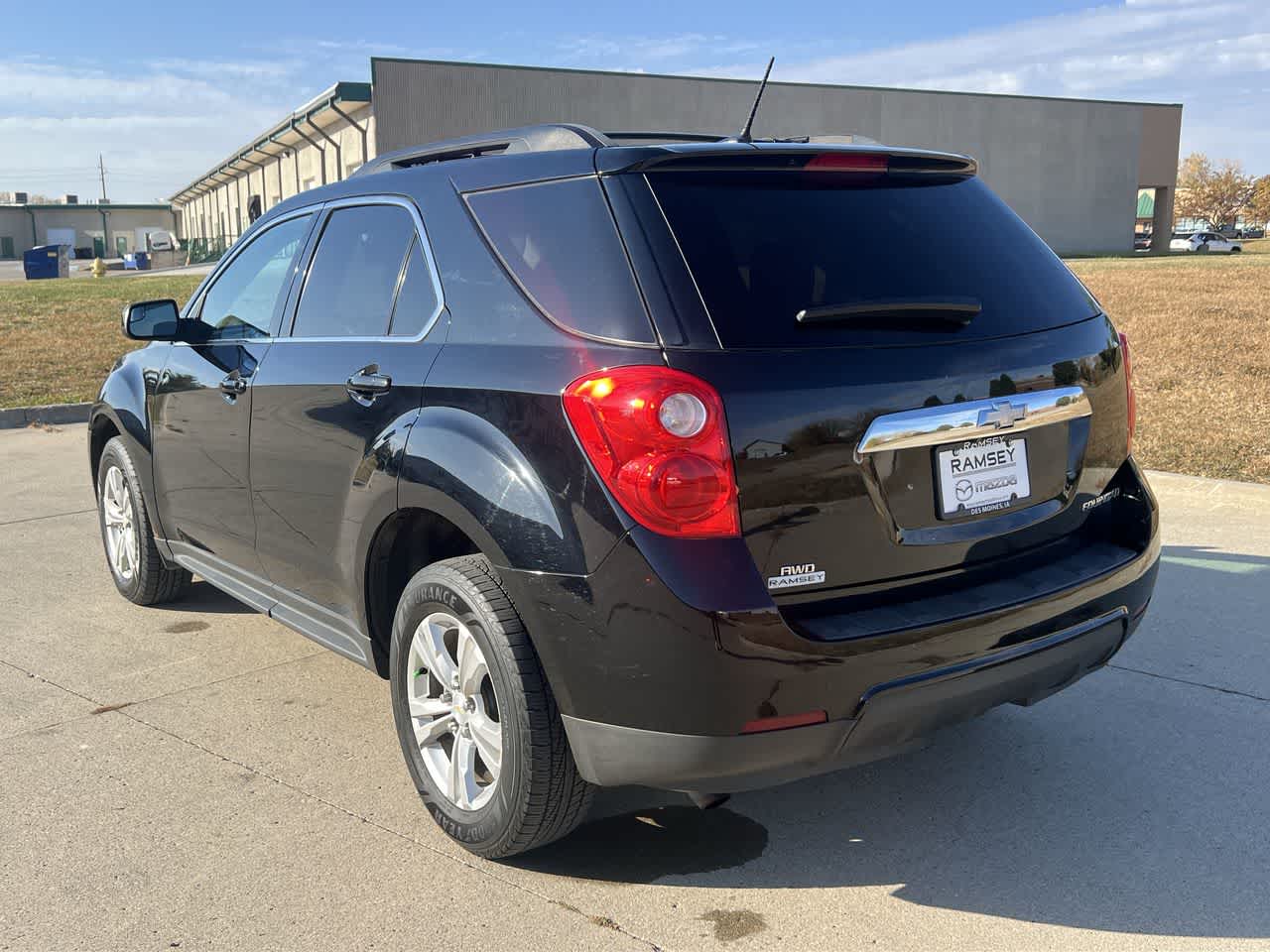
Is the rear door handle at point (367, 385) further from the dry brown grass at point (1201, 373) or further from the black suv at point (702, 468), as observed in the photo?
the dry brown grass at point (1201, 373)

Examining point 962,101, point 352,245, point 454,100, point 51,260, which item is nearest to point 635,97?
point 454,100

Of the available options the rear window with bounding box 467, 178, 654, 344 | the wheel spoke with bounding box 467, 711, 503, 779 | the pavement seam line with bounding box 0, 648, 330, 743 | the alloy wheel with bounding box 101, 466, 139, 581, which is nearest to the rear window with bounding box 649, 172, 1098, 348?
the rear window with bounding box 467, 178, 654, 344

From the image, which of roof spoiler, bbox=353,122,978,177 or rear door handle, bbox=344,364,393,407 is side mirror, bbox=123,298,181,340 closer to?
roof spoiler, bbox=353,122,978,177

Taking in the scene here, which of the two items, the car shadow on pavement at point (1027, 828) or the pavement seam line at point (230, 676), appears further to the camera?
the pavement seam line at point (230, 676)

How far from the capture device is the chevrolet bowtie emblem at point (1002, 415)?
2822 mm

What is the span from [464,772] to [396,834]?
12.5 inches

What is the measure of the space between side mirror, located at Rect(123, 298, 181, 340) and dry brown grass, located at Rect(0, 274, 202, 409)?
6474 millimetres

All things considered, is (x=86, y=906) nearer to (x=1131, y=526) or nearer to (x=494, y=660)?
(x=494, y=660)

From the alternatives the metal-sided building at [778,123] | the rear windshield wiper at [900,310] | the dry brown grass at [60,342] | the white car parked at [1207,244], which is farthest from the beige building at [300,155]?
the white car parked at [1207,244]

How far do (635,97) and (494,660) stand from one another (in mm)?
44512

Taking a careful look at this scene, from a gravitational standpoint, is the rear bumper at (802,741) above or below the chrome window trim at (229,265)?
below

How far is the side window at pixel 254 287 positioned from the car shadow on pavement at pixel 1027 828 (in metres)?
2.13

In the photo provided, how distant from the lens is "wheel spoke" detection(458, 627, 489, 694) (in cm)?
301

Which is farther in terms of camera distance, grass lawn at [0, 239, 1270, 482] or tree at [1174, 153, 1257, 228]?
tree at [1174, 153, 1257, 228]
